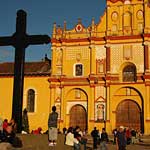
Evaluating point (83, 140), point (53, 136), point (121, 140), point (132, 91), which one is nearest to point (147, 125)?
point (132, 91)

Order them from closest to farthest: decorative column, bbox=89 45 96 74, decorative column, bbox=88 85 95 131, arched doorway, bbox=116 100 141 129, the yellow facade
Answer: arched doorway, bbox=116 100 141 129 < the yellow facade < decorative column, bbox=88 85 95 131 < decorative column, bbox=89 45 96 74

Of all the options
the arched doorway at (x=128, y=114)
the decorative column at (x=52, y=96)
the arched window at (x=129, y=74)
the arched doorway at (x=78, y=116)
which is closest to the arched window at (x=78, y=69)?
the decorative column at (x=52, y=96)

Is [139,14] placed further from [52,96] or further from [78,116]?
[52,96]

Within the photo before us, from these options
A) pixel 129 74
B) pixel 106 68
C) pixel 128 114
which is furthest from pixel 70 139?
pixel 129 74

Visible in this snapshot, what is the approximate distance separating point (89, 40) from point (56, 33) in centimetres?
446

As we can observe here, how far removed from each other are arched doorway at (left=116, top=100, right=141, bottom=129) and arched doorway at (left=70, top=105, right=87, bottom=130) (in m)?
3.98

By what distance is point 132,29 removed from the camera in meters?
43.4

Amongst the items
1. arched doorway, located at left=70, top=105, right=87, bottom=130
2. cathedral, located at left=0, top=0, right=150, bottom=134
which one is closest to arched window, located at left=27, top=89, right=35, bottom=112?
cathedral, located at left=0, top=0, right=150, bottom=134

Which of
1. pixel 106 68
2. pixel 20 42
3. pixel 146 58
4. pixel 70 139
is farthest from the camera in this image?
pixel 106 68

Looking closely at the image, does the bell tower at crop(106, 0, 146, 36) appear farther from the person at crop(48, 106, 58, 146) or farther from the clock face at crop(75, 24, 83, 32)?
the person at crop(48, 106, 58, 146)

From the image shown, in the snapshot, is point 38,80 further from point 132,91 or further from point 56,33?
point 132,91

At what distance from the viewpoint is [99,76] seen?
141 feet

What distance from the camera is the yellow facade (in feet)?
138

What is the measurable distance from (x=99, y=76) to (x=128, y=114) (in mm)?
5408
